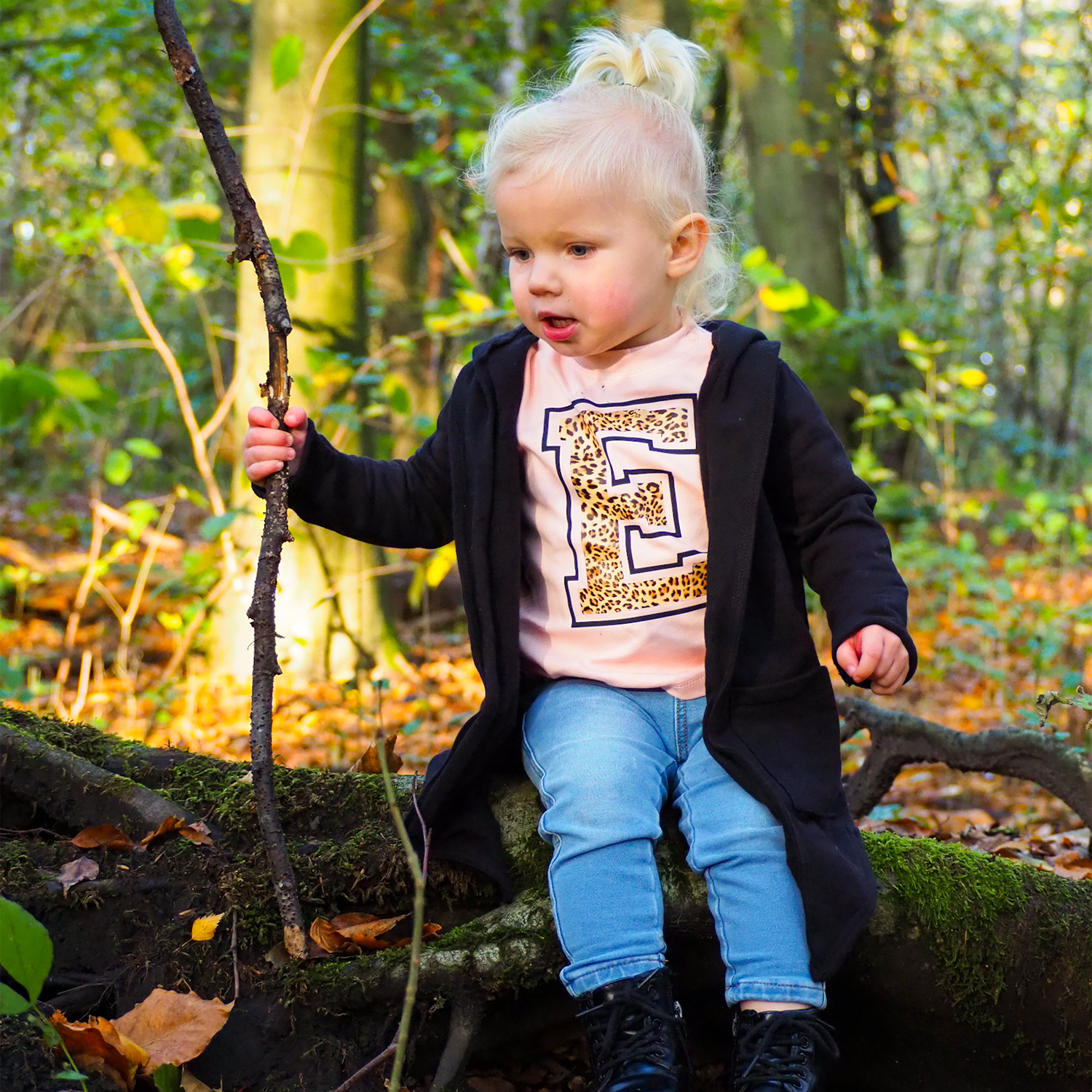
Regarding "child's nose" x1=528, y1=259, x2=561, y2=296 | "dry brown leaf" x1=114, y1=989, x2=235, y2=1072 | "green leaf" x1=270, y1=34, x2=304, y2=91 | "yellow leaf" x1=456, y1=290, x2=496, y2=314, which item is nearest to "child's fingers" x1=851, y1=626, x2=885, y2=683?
"child's nose" x1=528, y1=259, x2=561, y2=296

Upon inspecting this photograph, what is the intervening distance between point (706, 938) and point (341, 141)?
431cm

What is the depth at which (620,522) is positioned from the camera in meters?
2.29

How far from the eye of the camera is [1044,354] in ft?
53.3

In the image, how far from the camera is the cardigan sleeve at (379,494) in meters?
2.31

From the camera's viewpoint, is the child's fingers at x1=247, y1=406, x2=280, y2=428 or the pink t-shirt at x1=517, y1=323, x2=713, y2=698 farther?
the pink t-shirt at x1=517, y1=323, x2=713, y2=698

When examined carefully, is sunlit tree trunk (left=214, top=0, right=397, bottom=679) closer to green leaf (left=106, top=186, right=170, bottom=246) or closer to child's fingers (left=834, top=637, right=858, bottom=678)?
green leaf (left=106, top=186, right=170, bottom=246)

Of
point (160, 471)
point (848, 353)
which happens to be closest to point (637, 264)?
point (848, 353)

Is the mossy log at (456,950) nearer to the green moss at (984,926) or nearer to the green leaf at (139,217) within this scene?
the green moss at (984,926)

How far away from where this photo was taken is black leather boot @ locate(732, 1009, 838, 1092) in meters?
1.81

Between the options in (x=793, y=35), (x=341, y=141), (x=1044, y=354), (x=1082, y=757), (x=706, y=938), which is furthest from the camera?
(x=1044, y=354)

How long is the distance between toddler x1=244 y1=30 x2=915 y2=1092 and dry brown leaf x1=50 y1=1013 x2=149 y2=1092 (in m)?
0.65

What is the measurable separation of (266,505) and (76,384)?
7.34ft

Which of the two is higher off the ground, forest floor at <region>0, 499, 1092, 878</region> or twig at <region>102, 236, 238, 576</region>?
twig at <region>102, 236, 238, 576</region>

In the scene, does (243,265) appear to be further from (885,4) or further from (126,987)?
(885,4)
